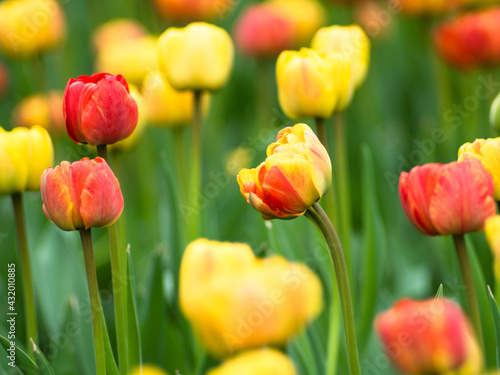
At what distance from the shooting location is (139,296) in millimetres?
1374

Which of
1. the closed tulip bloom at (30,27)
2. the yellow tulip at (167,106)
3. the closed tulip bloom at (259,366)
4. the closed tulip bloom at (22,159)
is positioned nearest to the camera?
the closed tulip bloom at (259,366)

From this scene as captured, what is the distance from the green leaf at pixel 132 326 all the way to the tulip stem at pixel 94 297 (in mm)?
77

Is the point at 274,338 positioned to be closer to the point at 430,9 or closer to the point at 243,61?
the point at 430,9

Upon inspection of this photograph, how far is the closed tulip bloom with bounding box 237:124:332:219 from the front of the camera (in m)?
0.70

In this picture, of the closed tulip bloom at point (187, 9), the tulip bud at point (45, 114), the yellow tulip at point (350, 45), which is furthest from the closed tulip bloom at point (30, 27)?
the yellow tulip at point (350, 45)

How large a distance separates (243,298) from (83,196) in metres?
0.30

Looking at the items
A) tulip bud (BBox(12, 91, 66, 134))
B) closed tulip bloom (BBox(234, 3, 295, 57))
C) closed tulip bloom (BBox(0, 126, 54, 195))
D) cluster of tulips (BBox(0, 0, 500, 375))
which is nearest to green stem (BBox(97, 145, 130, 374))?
cluster of tulips (BBox(0, 0, 500, 375))

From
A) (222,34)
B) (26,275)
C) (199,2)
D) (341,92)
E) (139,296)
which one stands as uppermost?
(199,2)

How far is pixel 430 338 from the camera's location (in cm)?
51

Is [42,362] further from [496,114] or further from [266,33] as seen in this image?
[266,33]

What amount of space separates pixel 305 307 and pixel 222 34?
2.48 feet

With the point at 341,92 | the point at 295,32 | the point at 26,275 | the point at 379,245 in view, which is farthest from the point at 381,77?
the point at 26,275

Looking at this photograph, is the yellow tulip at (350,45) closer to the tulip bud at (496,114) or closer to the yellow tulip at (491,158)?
the tulip bud at (496,114)

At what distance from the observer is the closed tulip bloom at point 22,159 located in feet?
2.97
